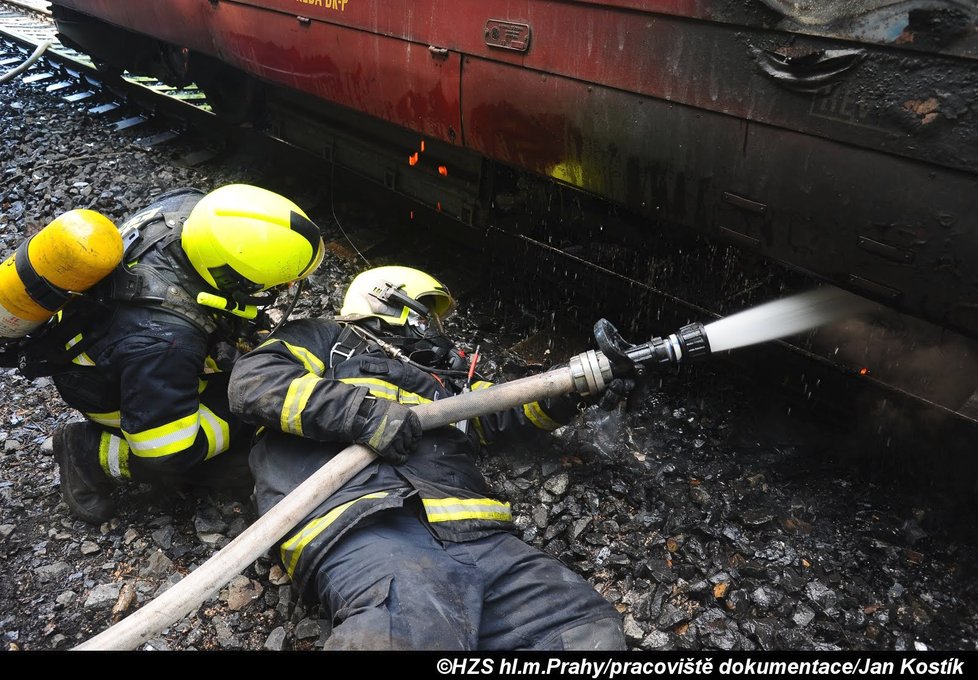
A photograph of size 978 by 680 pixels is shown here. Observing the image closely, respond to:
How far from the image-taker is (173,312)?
2975mm

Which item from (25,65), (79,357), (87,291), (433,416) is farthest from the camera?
(25,65)

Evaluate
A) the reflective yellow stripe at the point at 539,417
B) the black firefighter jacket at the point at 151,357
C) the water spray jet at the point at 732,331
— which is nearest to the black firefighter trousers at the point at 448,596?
the reflective yellow stripe at the point at 539,417

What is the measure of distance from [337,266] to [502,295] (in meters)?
1.35

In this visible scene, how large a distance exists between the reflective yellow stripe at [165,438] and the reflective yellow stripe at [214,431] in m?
0.16

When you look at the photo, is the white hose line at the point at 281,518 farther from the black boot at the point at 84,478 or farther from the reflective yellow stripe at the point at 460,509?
the black boot at the point at 84,478

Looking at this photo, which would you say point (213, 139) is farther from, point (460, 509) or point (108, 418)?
point (460, 509)

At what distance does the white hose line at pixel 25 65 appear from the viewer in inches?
328

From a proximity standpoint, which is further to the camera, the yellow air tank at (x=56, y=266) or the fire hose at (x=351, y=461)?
the yellow air tank at (x=56, y=266)

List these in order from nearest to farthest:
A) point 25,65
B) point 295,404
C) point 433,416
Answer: point 295,404, point 433,416, point 25,65

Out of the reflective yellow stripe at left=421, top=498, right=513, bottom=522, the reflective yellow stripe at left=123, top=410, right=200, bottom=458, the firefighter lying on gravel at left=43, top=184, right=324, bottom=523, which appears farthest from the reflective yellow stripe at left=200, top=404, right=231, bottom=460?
the reflective yellow stripe at left=421, top=498, right=513, bottom=522

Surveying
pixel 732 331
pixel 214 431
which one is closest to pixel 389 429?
pixel 214 431

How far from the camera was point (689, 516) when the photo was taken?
3277 mm

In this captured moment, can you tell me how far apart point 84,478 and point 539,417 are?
2143 millimetres

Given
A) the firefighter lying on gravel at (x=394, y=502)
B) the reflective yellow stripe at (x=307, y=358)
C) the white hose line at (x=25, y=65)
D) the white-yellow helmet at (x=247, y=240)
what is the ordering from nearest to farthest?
1. the firefighter lying on gravel at (x=394, y=502)
2. the white-yellow helmet at (x=247, y=240)
3. the reflective yellow stripe at (x=307, y=358)
4. the white hose line at (x=25, y=65)
